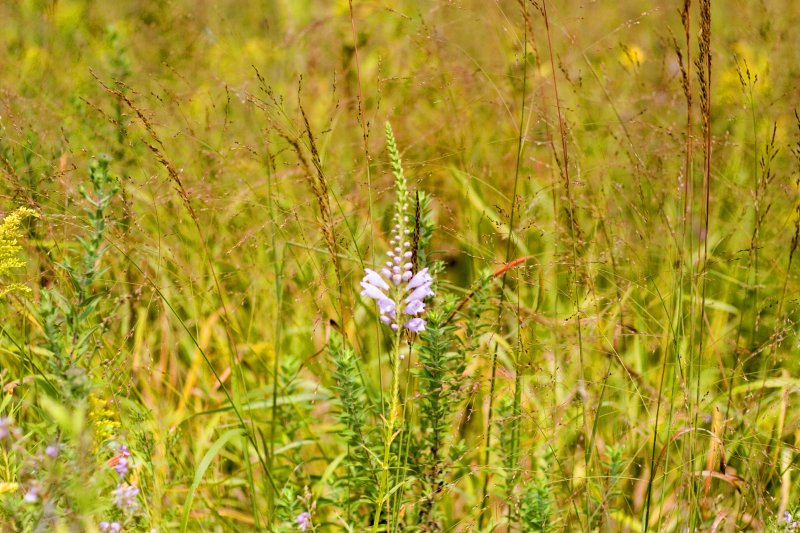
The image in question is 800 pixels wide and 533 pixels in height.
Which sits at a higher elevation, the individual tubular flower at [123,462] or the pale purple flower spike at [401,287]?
the pale purple flower spike at [401,287]

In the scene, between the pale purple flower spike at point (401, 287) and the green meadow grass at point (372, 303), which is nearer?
the pale purple flower spike at point (401, 287)

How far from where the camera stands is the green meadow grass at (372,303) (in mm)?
1944

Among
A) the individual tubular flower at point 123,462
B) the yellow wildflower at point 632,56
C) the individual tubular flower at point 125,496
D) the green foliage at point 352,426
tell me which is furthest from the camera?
the yellow wildflower at point 632,56

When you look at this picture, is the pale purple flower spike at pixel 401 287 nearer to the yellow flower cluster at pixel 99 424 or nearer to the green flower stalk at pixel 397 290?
the green flower stalk at pixel 397 290

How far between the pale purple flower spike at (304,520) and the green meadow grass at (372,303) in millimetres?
12

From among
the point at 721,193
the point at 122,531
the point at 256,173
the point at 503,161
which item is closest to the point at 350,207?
the point at 256,173

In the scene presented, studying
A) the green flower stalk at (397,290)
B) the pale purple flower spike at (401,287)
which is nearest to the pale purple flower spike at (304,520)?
the green flower stalk at (397,290)

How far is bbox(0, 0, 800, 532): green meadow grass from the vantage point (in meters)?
1.94

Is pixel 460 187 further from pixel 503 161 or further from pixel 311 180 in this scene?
pixel 311 180

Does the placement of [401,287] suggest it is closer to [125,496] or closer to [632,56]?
[125,496]

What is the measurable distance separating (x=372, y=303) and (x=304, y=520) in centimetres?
112

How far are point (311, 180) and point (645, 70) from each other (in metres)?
3.35

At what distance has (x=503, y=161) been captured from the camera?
367 cm

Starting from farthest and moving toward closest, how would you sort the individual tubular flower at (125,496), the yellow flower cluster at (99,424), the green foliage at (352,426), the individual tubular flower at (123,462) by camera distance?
the green foliage at (352,426), the individual tubular flower at (123,462), the individual tubular flower at (125,496), the yellow flower cluster at (99,424)
